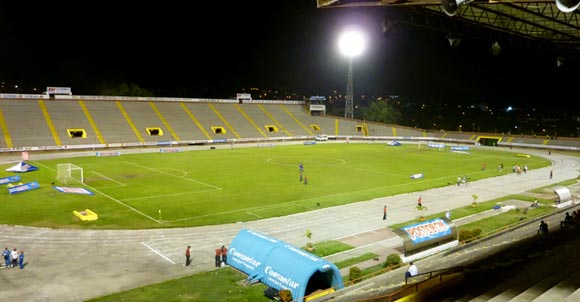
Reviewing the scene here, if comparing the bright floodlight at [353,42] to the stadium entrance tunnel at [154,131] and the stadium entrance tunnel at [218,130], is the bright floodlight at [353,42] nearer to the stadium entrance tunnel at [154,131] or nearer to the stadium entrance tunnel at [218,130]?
the stadium entrance tunnel at [218,130]

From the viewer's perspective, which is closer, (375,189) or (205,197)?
(205,197)

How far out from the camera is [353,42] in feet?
240

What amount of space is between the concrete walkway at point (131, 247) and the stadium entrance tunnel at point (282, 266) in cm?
289

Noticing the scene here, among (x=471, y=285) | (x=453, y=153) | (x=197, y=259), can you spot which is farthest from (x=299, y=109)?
(x=471, y=285)

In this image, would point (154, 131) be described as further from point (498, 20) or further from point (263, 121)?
point (498, 20)

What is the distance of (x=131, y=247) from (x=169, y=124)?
208 ft

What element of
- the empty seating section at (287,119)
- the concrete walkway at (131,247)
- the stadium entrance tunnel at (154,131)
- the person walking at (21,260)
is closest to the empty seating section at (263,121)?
the empty seating section at (287,119)

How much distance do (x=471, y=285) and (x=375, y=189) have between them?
26.9m

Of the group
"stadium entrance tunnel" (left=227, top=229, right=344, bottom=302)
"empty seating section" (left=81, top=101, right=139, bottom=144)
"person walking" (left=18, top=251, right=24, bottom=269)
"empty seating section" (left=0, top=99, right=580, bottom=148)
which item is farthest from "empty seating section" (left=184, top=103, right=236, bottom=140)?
"stadium entrance tunnel" (left=227, top=229, right=344, bottom=302)

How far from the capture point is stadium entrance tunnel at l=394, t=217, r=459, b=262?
2170 cm

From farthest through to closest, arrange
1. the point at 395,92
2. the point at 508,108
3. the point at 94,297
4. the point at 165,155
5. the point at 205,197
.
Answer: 1. the point at 395,92
2. the point at 508,108
3. the point at 165,155
4. the point at 205,197
5. the point at 94,297

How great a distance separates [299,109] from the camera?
111 meters

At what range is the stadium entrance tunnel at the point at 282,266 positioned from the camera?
16.4 m

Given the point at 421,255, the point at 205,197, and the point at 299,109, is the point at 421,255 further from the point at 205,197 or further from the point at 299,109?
the point at 299,109
